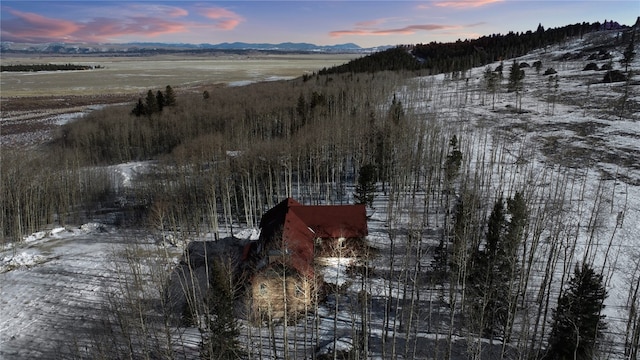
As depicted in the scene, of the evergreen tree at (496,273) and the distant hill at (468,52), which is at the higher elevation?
the distant hill at (468,52)

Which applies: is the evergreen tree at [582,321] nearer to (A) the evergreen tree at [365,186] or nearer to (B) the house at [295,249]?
(B) the house at [295,249]

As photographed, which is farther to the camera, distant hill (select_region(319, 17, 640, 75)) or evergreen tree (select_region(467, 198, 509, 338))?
distant hill (select_region(319, 17, 640, 75))

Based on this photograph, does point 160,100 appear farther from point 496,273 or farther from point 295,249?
point 496,273

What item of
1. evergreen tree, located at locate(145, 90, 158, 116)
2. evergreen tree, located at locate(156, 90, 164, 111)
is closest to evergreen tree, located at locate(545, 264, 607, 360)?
evergreen tree, located at locate(145, 90, 158, 116)

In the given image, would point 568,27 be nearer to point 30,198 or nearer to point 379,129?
point 379,129

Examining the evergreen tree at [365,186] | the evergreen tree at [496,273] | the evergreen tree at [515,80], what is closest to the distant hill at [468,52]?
the evergreen tree at [515,80]

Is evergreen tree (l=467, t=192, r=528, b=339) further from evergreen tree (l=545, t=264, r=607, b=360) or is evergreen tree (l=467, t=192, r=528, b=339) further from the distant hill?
the distant hill
